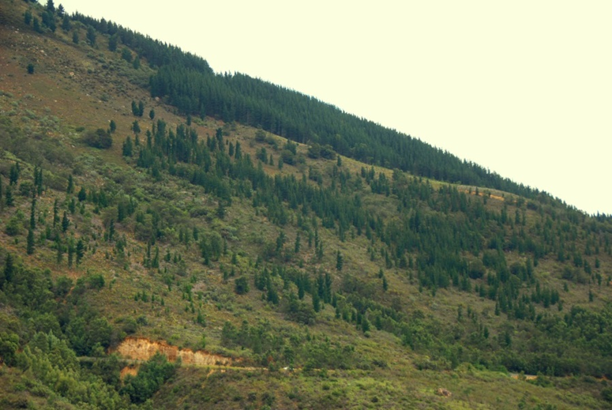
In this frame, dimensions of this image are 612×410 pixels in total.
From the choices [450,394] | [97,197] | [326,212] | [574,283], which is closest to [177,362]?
[450,394]

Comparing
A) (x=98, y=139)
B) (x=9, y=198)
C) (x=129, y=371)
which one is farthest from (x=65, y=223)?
(x=98, y=139)

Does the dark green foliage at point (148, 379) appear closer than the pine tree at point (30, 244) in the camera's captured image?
Yes

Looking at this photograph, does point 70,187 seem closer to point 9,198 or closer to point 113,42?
point 9,198

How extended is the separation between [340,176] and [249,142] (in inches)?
917

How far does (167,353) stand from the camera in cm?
7219

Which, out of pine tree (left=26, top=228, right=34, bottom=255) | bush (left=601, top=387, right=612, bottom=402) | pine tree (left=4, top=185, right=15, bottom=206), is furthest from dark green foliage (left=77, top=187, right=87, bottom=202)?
bush (left=601, top=387, right=612, bottom=402)

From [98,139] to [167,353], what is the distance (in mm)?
70289

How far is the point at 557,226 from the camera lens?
148000 mm

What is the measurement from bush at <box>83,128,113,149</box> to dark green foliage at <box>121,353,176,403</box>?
70660 mm

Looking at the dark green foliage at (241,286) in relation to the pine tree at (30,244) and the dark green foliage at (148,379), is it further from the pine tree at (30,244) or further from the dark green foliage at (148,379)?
the pine tree at (30,244)

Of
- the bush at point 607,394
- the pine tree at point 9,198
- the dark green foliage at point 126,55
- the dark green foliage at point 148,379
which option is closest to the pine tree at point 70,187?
the pine tree at point 9,198

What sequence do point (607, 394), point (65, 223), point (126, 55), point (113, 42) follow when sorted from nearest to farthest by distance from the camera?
1. point (607, 394)
2. point (65, 223)
3. point (126, 55)
4. point (113, 42)

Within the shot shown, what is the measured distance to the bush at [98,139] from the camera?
13162 centimetres

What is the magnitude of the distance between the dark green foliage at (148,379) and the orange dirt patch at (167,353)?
161 cm
